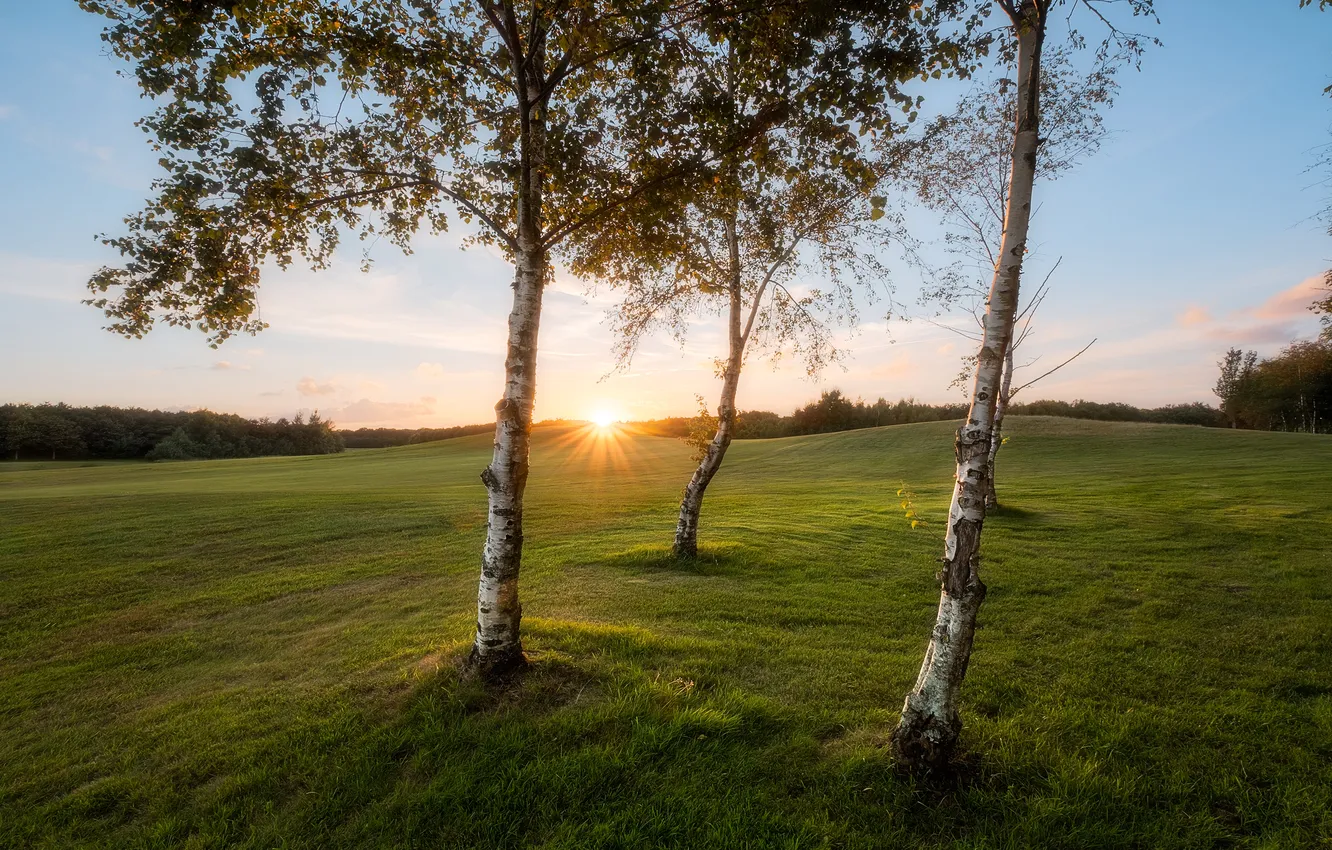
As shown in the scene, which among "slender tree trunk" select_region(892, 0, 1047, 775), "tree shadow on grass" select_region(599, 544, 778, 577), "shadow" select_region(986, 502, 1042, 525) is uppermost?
"slender tree trunk" select_region(892, 0, 1047, 775)

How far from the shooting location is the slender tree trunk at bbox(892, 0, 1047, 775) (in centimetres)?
449

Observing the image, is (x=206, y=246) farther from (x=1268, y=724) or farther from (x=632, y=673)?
(x=1268, y=724)

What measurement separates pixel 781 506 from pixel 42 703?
786 inches

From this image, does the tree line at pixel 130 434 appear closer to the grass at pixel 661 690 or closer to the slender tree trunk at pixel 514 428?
the grass at pixel 661 690

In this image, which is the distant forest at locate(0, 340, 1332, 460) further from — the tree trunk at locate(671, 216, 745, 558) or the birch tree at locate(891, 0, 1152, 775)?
the birch tree at locate(891, 0, 1152, 775)

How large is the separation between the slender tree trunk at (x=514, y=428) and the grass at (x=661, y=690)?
1.97 feet

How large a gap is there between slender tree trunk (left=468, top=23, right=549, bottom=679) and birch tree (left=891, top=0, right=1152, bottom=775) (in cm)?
435

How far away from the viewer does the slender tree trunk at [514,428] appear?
244 inches

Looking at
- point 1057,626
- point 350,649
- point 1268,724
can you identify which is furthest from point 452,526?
point 1268,724

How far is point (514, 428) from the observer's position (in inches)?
244

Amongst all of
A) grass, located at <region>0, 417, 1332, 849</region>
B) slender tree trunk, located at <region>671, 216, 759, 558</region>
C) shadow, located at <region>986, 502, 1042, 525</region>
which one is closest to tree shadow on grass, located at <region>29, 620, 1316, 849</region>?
grass, located at <region>0, 417, 1332, 849</region>

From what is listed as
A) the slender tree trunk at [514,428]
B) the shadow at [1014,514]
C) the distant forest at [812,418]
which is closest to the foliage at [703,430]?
the slender tree trunk at [514,428]

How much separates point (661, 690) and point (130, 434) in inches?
4002

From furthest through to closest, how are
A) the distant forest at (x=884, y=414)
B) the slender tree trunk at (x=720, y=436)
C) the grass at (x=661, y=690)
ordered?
the distant forest at (x=884, y=414), the slender tree trunk at (x=720, y=436), the grass at (x=661, y=690)
